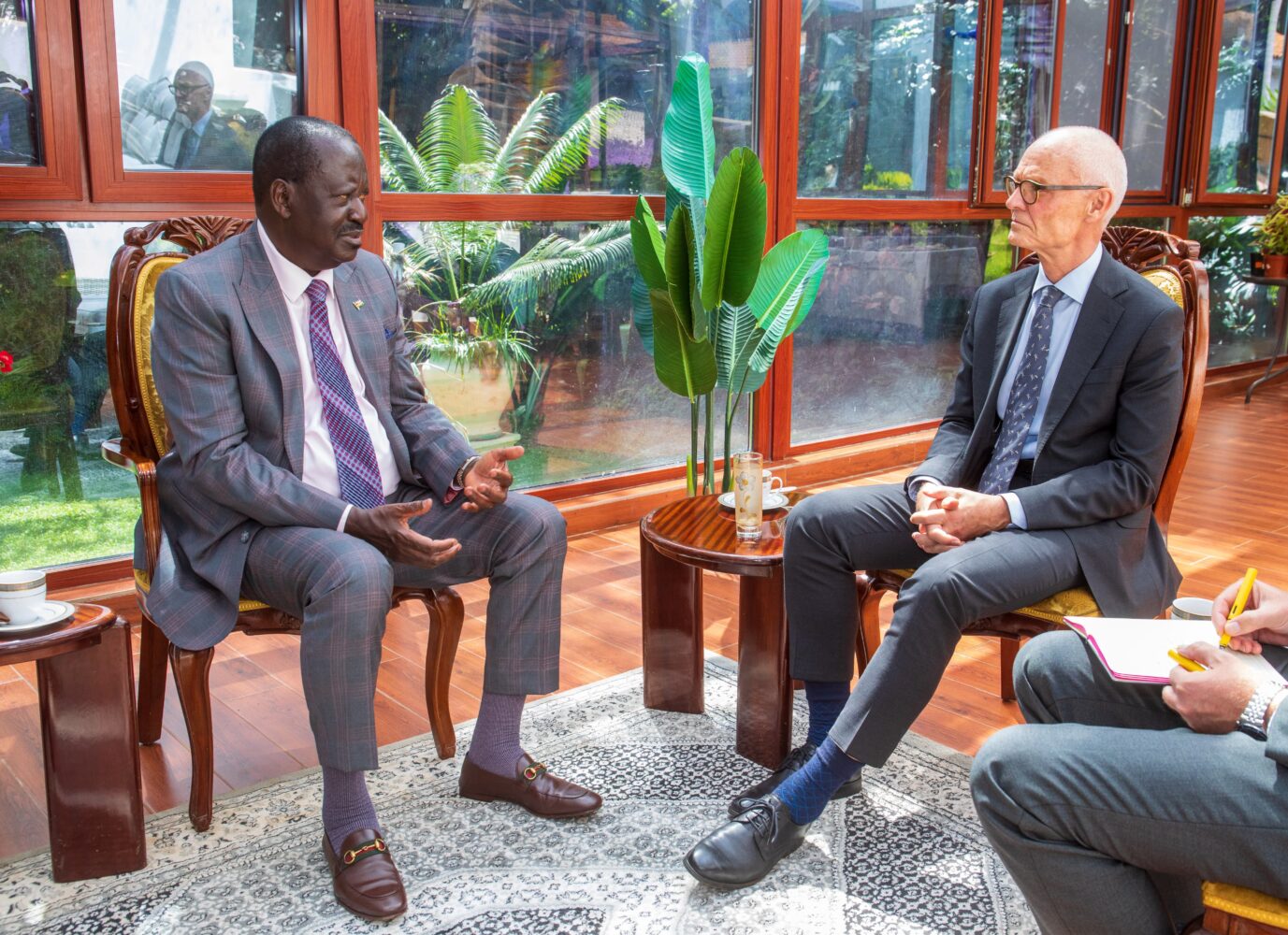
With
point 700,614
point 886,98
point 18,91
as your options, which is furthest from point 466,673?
point 886,98

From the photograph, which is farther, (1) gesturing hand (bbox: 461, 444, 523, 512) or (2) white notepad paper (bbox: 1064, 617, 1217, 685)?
(1) gesturing hand (bbox: 461, 444, 523, 512)

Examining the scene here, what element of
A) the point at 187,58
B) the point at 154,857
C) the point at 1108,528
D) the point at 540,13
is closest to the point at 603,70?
the point at 540,13

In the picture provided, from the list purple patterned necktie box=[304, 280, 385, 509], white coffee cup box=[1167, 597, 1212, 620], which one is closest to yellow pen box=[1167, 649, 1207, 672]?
white coffee cup box=[1167, 597, 1212, 620]

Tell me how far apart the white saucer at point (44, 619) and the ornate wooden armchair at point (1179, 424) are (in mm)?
1513

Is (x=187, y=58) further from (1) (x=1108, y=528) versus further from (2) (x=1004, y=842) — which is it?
(2) (x=1004, y=842)

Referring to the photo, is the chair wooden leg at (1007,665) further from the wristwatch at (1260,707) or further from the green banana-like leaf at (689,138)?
the green banana-like leaf at (689,138)

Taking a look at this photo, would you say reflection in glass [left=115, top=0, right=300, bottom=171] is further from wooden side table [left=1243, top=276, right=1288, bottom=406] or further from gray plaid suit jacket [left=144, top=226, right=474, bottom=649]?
wooden side table [left=1243, top=276, right=1288, bottom=406]

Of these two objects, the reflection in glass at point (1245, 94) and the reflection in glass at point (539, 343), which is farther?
the reflection in glass at point (1245, 94)

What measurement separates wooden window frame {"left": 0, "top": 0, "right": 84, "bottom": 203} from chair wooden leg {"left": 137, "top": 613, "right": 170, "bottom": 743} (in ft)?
4.24

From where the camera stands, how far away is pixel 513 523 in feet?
7.54

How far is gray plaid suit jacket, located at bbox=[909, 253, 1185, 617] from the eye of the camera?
2125 mm

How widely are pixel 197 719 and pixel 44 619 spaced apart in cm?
37

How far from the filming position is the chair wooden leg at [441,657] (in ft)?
7.80

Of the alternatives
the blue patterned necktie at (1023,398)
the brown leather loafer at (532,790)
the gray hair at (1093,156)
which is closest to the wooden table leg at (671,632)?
the brown leather loafer at (532,790)
